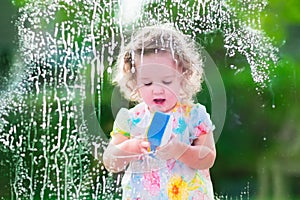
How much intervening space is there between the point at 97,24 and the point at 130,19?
91 millimetres

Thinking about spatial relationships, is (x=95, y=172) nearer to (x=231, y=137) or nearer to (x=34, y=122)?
(x=34, y=122)

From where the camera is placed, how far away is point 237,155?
1.56 m

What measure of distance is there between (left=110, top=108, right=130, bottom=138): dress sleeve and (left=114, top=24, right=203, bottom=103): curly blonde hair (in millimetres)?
Answer: 33

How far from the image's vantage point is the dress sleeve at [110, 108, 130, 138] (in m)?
1.08

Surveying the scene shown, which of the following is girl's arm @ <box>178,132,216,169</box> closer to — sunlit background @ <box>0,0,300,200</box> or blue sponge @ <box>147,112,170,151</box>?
blue sponge @ <box>147,112,170,151</box>

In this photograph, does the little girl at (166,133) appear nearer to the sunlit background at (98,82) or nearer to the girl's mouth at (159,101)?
the girl's mouth at (159,101)

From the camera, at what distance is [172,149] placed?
3.41ft

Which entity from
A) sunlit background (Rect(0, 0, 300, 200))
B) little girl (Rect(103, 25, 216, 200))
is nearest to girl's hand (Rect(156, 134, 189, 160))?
little girl (Rect(103, 25, 216, 200))

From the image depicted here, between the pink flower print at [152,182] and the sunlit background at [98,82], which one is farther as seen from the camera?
the sunlit background at [98,82]

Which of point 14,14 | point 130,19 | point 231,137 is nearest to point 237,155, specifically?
point 231,137

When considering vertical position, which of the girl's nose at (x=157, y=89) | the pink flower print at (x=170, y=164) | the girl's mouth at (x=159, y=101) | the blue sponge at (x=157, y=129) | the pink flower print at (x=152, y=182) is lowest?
the pink flower print at (x=152, y=182)

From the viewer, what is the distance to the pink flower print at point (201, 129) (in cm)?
107

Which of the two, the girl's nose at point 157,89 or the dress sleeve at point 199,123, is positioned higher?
the girl's nose at point 157,89

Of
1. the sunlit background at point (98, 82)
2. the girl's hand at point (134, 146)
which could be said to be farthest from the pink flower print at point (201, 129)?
the sunlit background at point (98, 82)
